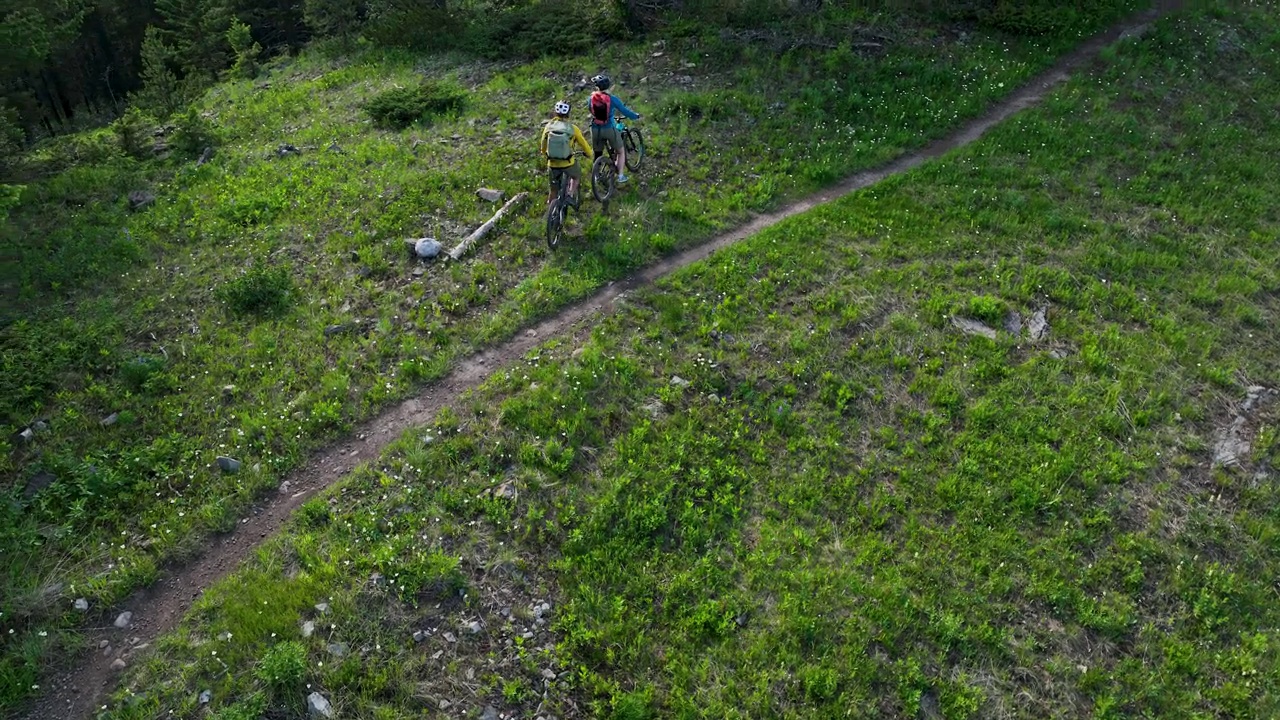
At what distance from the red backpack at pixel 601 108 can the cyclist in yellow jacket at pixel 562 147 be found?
1.12m

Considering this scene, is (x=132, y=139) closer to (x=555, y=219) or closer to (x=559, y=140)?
(x=555, y=219)

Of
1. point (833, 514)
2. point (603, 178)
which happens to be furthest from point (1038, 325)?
point (603, 178)

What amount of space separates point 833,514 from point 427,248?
380 inches

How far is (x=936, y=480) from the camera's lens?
1141 centimetres

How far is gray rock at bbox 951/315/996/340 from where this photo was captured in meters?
13.9

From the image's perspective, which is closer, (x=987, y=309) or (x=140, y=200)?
(x=987, y=309)

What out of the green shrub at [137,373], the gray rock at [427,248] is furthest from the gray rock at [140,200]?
the gray rock at [427,248]

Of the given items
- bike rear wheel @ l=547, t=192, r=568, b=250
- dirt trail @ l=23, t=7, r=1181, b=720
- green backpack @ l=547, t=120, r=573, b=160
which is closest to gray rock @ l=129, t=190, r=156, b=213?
bike rear wheel @ l=547, t=192, r=568, b=250

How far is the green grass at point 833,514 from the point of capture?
350 inches

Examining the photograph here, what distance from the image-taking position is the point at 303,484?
35.6 ft

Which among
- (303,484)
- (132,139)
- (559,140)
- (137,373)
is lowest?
(303,484)

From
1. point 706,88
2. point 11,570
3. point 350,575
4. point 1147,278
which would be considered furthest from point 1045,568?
point 706,88

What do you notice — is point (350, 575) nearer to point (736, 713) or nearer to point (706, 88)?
point (736, 713)

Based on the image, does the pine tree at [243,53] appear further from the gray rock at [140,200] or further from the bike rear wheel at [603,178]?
the bike rear wheel at [603,178]
